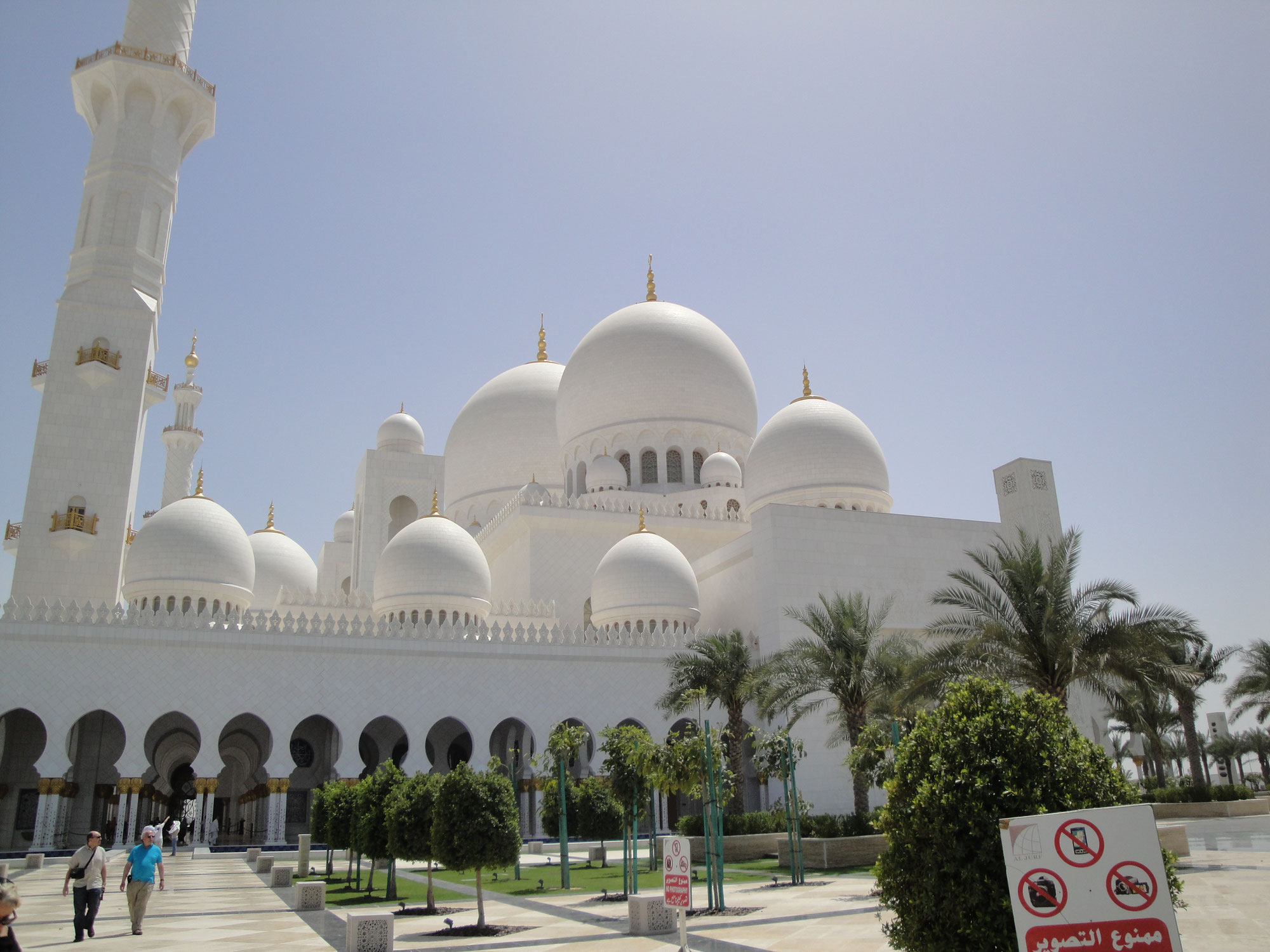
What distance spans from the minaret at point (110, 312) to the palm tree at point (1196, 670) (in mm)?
22754

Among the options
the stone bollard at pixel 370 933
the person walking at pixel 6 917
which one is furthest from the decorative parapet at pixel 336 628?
the person walking at pixel 6 917

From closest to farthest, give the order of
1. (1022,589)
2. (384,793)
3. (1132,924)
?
1. (1132,924)
2. (384,793)
3. (1022,589)

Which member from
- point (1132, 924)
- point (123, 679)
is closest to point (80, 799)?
point (123, 679)

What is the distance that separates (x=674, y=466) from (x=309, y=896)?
22.1m

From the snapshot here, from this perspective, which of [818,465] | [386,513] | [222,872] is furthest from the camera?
[386,513]

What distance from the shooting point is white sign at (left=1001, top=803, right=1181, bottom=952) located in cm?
346

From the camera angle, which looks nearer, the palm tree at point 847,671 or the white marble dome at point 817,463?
the palm tree at point 847,671

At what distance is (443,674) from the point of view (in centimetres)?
2192

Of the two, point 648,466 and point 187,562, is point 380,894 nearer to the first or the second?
point 187,562

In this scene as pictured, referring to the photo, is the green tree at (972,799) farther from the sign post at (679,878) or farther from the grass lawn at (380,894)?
the grass lawn at (380,894)

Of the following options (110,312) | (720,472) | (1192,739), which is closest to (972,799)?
(1192,739)

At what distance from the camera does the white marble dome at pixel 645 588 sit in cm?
2480

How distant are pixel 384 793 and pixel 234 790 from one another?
18.9 metres

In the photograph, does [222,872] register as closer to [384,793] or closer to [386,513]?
[384,793]
